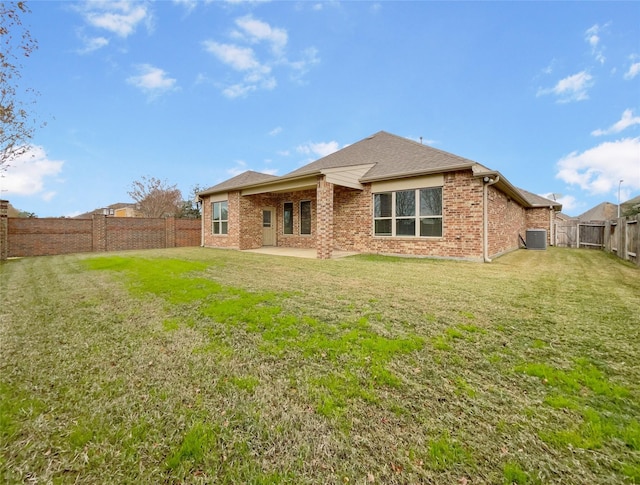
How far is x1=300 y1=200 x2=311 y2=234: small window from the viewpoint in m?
14.4

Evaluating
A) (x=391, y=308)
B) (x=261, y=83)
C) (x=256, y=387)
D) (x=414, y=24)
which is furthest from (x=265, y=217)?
(x=256, y=387)

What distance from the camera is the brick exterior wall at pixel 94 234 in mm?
13312

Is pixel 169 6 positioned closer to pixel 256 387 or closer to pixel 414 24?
pixel 414 24

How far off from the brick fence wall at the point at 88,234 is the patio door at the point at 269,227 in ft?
18.5

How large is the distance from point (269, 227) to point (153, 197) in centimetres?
2191

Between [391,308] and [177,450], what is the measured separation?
3.15 meters

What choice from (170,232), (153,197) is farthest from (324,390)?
(153,197)

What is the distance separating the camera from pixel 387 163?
1146 cm

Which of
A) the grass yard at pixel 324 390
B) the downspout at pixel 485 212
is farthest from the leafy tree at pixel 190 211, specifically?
the downspout at pixel 485 212

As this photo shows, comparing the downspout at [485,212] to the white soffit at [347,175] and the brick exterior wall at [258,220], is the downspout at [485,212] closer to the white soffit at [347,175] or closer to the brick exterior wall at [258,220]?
the white soffit at [347,175]

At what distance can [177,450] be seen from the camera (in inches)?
67.9

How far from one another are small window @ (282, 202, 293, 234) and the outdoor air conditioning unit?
12757 millimetres

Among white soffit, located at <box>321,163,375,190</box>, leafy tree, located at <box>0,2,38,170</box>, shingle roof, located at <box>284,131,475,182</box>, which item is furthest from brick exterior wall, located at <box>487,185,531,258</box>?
leafy tree, located at <box>0,2,38,170</box>

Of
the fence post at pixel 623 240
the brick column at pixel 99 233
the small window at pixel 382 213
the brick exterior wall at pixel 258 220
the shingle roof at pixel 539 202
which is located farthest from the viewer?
the shingle roof at pixel 539 202
